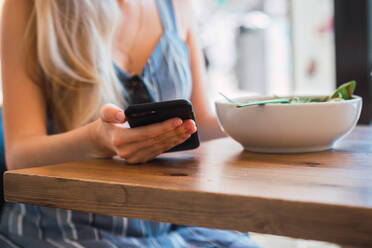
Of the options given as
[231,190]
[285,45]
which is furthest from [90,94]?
[285,45]

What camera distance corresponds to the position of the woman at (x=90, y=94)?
0.79 m

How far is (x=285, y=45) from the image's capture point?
5.38 metres

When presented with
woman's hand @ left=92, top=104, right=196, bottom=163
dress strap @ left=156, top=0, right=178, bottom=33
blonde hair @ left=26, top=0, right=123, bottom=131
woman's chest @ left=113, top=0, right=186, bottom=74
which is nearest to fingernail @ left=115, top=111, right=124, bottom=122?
woman's hand @ left=92, top=104, right=196, bottom=163

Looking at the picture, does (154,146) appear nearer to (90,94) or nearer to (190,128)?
(190,128)

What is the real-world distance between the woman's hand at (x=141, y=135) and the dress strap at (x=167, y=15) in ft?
2.28

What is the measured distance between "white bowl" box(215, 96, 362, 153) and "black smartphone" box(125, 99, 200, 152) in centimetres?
12

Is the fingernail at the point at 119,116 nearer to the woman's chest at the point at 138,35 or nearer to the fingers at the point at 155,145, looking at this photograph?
the fingers at the point at 155,145

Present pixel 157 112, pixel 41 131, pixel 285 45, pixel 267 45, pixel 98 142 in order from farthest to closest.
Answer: pixel 285 45
pixel 267 45
pixel 41 131
pixel 98 142
pixel 157 112

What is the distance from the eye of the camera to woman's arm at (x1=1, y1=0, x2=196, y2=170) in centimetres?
66

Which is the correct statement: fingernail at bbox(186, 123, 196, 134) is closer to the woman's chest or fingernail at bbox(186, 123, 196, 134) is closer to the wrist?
the wrist

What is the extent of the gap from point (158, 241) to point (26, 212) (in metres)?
0.30

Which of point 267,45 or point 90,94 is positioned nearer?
point 90,94

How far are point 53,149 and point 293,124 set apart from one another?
19.0 inches

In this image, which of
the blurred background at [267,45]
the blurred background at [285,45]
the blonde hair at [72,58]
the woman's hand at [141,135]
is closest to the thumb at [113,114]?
the woman's hand at [141,135]
